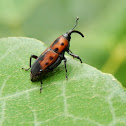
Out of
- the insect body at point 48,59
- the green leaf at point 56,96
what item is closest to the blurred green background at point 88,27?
the insect body at point 48,59

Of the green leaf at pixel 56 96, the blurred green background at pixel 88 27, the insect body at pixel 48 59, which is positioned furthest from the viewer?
the blurred green background at pixel 88 27

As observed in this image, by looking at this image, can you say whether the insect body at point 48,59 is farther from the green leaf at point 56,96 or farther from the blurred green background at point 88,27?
the blurred green background at point 88,27

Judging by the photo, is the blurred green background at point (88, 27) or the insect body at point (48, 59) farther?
the blurred green background at point (88, 27)

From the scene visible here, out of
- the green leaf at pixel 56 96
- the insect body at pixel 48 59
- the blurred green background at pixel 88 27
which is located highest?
the blurred green background at pixel 88 27

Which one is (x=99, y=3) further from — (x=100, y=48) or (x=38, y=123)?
(x=38, y=123)

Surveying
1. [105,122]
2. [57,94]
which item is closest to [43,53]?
[57,94]

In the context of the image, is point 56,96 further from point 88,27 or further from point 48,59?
point 88,27

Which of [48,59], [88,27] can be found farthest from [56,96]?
[88,27]
